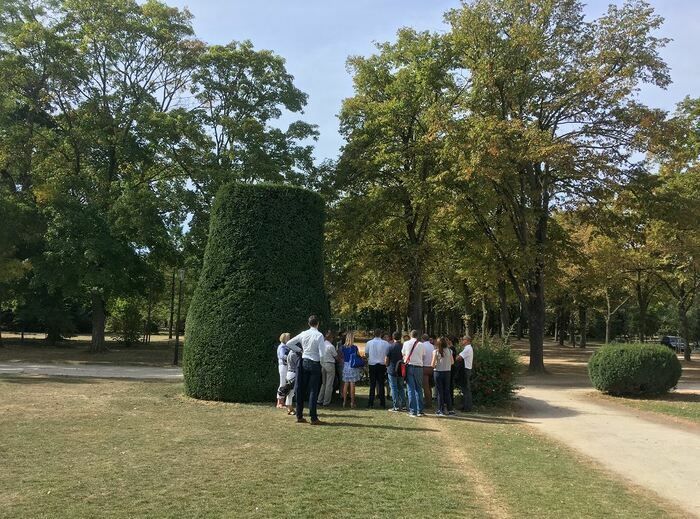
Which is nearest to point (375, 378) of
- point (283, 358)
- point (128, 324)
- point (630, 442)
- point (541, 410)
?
point (283, 358)

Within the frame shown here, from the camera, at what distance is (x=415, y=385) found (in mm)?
12031

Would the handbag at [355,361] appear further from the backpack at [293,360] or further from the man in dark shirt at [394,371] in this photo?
the backpack at [293,360]

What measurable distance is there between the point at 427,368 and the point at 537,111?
15.3 metres

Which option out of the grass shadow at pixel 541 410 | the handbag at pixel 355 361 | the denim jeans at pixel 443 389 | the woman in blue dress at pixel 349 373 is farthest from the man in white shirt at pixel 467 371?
the woman in blue dress at pixel 349 373

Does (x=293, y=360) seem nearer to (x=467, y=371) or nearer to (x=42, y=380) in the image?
(x=467, y=371)

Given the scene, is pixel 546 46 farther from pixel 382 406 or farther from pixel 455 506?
pixel 455 506

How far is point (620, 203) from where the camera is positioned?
2338 cm

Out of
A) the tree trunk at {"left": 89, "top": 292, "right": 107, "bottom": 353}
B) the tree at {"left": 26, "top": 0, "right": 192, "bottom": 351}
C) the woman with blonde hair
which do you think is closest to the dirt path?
the woman with blonde hair

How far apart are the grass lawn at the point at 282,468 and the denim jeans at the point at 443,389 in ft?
2.97

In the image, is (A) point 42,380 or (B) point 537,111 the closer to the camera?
(A) point 42,380

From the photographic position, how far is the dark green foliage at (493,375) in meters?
13.5

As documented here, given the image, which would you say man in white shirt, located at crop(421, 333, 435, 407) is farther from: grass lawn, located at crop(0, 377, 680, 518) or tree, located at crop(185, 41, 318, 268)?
tree, located at crop(185, 41, 318, 268)

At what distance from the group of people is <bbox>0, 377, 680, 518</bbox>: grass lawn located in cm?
86

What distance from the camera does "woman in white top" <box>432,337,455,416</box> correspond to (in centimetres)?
1235
